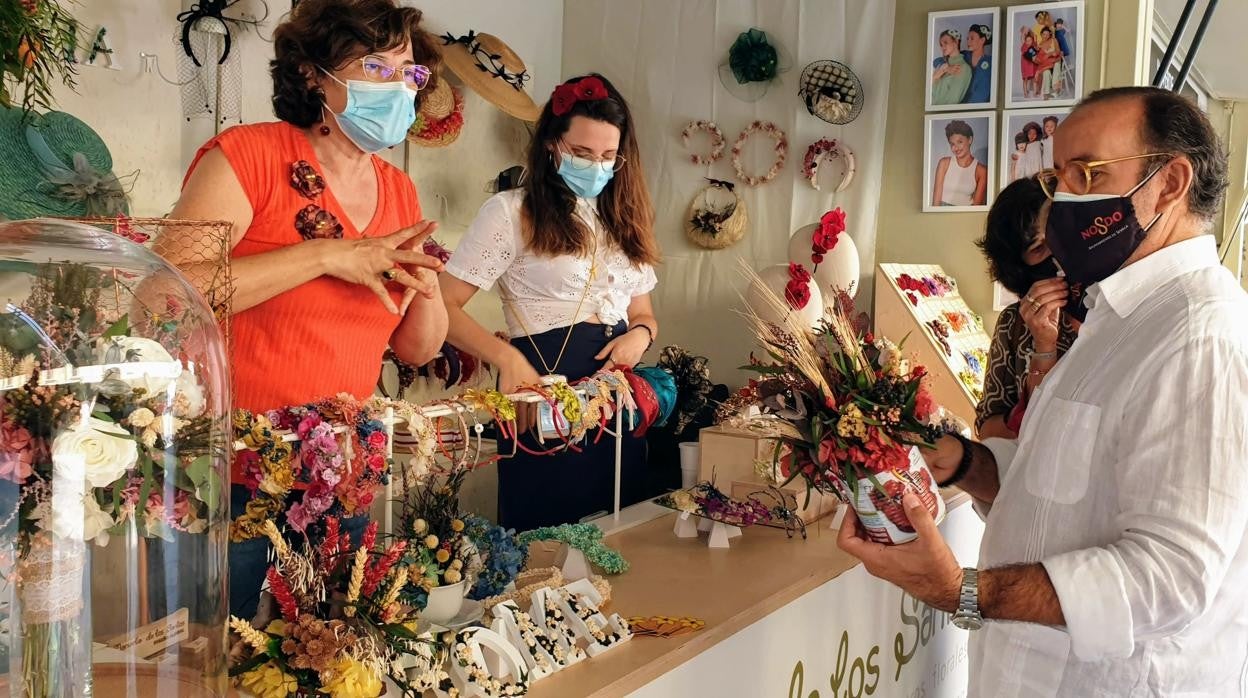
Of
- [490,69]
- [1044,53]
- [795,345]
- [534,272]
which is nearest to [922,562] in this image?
[795,345]

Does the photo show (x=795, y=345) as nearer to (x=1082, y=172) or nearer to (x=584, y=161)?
(x=1082, y=172)

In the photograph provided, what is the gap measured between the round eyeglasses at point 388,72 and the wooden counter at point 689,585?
95cm

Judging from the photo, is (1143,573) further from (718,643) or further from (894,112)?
(894,112)

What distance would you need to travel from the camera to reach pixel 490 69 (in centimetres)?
497

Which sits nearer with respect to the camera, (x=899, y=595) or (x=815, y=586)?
(x=815, y=586)

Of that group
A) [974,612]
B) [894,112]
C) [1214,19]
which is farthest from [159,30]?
[1214,19]

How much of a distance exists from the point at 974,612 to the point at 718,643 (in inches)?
18.0

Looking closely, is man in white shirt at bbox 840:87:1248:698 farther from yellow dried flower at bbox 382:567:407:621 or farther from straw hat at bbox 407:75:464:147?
straw hat at bbox 407:75:464:147

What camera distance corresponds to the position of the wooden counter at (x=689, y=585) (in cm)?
Result: 156

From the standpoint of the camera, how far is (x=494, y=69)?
16.3 feet

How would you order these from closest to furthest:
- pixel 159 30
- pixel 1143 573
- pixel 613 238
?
pixel 1143 573 → pixel 613 238 → pixel 159 30

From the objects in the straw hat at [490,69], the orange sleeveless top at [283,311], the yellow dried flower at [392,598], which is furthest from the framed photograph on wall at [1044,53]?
the yellow dried flower at [392,598]

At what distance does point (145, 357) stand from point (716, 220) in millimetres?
4327

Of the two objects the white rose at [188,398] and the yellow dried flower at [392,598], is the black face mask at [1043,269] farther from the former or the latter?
the white rose at [188,398]
